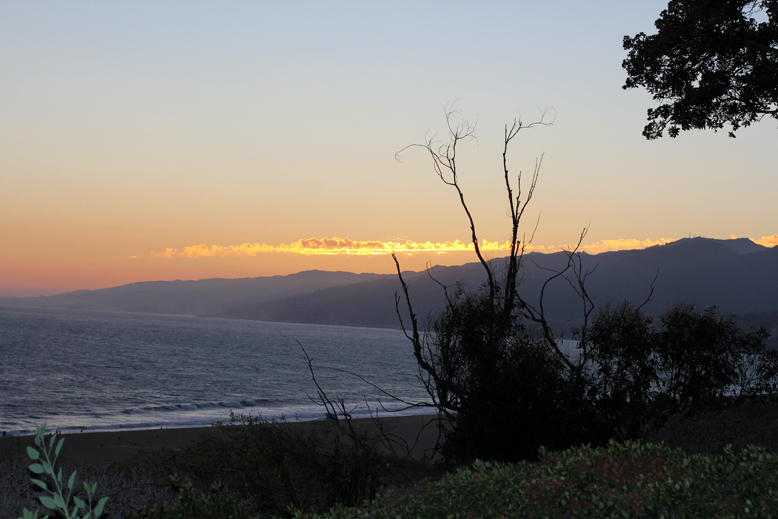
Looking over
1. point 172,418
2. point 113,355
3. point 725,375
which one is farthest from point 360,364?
point 725,375

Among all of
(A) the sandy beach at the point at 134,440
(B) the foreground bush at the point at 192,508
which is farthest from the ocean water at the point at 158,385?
(B) the foreground bush at the point at 192,508

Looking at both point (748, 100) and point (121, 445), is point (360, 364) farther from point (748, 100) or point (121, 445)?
point (748, 100)

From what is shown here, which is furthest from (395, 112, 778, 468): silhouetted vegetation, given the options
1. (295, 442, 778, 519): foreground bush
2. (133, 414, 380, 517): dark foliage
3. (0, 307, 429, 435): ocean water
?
(0, 307, 429, 435): ocean water

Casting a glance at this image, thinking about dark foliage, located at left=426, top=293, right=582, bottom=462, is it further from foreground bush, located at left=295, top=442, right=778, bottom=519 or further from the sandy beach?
foreground bush, located at left=295, top=442, right=778, bottom=519

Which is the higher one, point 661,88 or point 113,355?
point 661,88

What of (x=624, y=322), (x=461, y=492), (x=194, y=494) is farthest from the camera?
(x=624, y=322)

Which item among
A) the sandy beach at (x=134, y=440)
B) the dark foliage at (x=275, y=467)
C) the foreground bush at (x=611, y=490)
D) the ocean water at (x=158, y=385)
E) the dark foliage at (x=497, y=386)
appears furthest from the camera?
the ocean water at (x=158, y=385)

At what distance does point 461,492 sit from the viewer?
6410 millimetres

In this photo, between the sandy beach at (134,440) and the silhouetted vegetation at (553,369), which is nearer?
the silhouetted vegetation at (553,369)

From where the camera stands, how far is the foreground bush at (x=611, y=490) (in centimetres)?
521

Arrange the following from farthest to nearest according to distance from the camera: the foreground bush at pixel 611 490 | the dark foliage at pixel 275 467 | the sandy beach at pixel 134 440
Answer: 1. the sandy beach at pixel 134 440
2. the dark foliage at pixel 275 467
3. the foreground bush at pixel 611 490

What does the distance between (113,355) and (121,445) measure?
2180 inches

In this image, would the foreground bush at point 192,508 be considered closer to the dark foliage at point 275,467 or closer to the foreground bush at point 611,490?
the foreground bush at point 611,490

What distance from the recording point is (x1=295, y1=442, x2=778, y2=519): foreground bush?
5.21 metres
